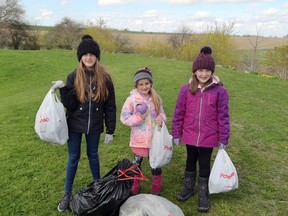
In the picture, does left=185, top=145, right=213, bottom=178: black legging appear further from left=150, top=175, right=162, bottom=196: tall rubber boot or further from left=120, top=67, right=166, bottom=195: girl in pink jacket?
left=120, top=67, right=166, bottom=195: girl in pink jacket

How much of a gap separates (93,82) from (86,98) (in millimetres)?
185

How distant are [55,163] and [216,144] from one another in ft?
8.34

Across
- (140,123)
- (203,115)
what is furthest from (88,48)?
(203,115)

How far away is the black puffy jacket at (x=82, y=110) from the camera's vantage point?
10.4 ft

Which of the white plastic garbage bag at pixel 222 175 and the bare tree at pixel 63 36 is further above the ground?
the bare tree at pixel 63 36

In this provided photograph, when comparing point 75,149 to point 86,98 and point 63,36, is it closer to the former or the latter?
point 86,98

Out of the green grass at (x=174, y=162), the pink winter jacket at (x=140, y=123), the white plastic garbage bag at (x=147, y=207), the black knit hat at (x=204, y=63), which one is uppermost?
the black knit hat at (x=204, y=63)

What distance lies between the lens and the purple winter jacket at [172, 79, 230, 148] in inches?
131

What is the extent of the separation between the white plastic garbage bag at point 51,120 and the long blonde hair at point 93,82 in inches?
10.0

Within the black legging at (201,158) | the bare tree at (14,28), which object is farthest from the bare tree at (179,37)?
the black legging at (201,158)

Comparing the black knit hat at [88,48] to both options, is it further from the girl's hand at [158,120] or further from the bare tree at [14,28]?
the bare tree at [14,28]

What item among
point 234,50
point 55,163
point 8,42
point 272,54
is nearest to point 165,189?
point 55,163

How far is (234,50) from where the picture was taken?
3125 centimetres

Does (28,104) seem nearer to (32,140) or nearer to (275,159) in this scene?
(32,140)
